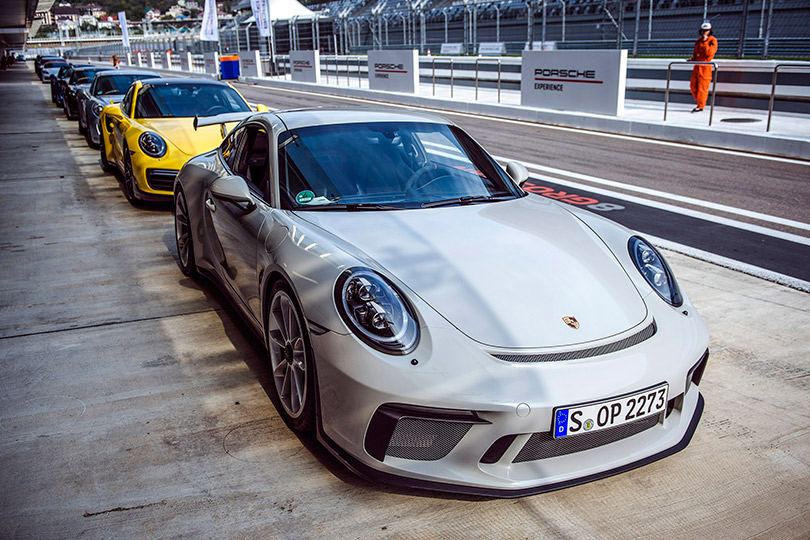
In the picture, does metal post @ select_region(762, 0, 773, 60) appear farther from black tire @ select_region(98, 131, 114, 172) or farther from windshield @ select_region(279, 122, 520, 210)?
windshield @ select_region(279, 122, 520, 210)

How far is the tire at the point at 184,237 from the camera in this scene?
5449mm

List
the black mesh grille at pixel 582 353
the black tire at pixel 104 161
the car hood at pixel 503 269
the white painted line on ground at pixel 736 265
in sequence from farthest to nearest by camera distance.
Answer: the black tire at pixel 104 161 → the white painted line on ground at pixel 736 265 → the car hood at pixel 503 269 → the black mesh grille at pixel 582 353

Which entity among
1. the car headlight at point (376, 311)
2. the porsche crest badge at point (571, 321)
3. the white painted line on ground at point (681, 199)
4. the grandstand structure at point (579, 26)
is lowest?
the white painted line on ground at point (681, 199)

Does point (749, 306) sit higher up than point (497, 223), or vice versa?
point (497, 223)

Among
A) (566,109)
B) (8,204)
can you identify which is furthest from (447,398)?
(566,109)

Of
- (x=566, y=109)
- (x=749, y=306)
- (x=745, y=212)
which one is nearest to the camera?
(x=749, y=306)

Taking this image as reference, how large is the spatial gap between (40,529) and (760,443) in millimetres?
2991

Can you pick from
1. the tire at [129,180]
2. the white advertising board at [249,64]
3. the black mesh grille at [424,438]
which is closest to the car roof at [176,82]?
the tire at [129,180]

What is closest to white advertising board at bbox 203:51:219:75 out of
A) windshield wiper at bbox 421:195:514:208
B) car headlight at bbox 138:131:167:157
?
car headlight at bbox 138:131:167:157

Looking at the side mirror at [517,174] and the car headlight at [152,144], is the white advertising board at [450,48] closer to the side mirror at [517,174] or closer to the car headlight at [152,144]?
the car headlight at [152,144]

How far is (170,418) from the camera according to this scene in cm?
355

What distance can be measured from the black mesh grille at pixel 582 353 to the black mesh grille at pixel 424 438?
0.31 meters

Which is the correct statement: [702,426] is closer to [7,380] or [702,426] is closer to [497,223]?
[497,223]

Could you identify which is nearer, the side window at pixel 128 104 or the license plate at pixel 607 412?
the license plate at pixel 607 412
